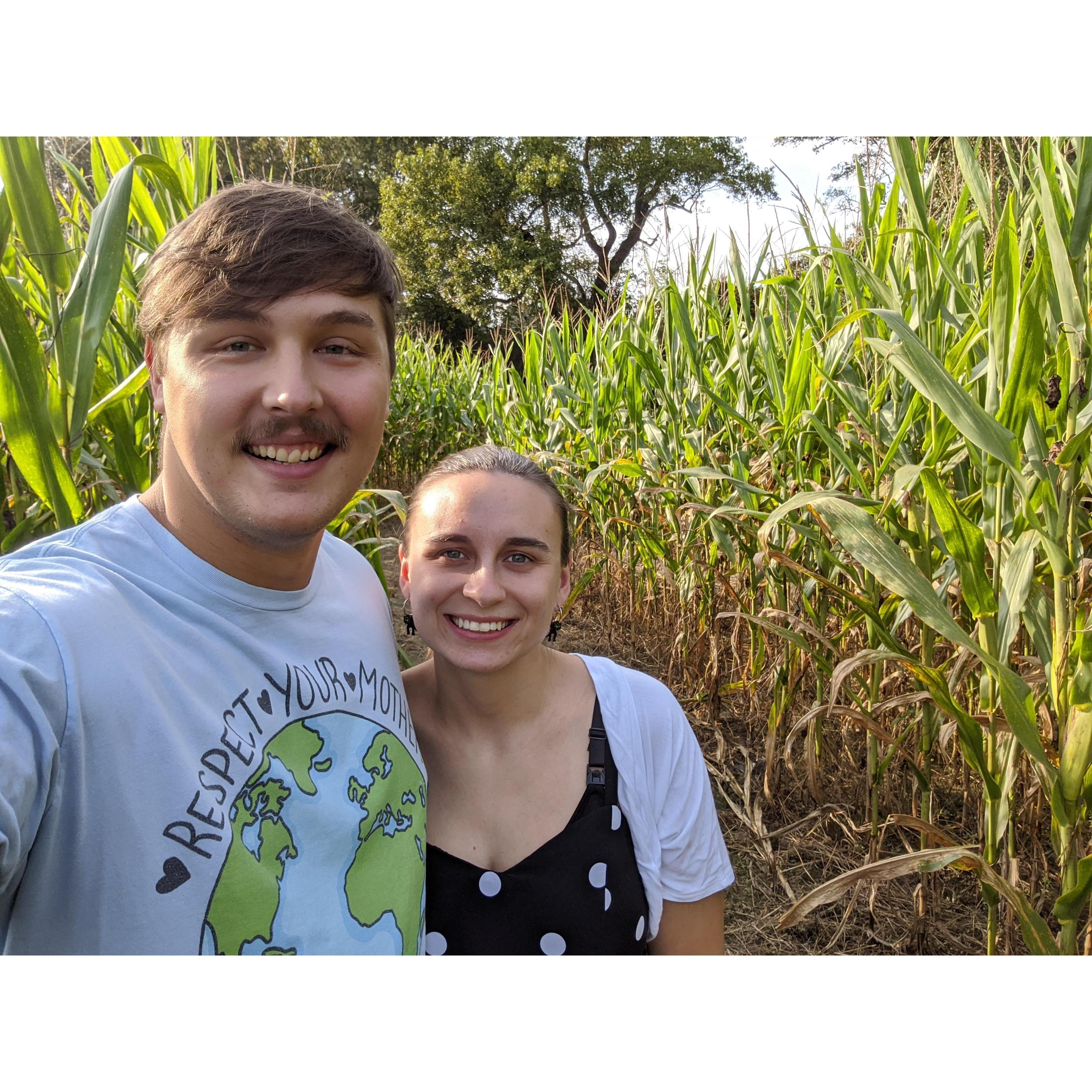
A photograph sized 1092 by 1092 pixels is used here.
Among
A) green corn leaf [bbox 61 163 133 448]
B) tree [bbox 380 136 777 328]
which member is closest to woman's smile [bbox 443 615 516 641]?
green corn leaf [bbox 61 163 133 448]

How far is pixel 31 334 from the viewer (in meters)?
0.69

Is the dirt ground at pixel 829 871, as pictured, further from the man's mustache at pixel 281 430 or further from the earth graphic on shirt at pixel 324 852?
the man's mustache at pixel 281 430

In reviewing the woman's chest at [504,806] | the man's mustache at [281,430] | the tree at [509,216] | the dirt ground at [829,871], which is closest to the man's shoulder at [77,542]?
the man's mustache at [281,430]

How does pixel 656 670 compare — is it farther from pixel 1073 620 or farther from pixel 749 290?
pixel 1073 620

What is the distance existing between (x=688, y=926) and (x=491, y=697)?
0.37m

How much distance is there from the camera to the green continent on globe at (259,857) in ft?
1.86

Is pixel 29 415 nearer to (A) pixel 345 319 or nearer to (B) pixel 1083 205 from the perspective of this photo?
(A) pixel 345 319

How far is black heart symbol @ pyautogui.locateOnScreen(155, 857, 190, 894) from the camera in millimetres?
536

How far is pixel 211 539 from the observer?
647 mm

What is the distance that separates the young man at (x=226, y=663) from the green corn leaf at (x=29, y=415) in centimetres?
12

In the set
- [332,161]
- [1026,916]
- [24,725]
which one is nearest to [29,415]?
[24,725]

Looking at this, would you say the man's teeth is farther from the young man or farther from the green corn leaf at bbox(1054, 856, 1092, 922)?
the green corn leaf at bbox(1054, 856, 1092, 922)

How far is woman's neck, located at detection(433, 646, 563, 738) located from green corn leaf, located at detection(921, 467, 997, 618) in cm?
49
